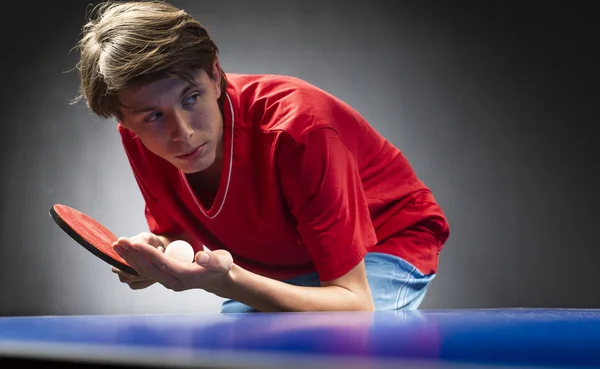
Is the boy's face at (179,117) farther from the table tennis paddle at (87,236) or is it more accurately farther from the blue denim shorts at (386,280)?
the blue denim shorts at (386,280)

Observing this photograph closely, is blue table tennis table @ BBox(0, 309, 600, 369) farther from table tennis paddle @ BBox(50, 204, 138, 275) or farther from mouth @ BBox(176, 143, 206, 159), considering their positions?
mouth @ BBox(176, 143, 206, 159)

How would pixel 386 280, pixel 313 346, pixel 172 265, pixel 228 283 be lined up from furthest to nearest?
pixel 386 280 → pixel 228 283 → pixel 172 265 → pixel 313 346

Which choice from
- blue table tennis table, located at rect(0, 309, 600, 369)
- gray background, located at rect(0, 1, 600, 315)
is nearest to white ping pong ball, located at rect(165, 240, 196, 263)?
blue table tennis table, located at rect(0, 309, 600, 369)

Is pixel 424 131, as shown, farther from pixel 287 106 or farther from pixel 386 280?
pixel 287 106

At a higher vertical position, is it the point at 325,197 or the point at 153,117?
the point at 153,117

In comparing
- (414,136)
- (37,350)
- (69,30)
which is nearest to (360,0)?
(414,136)

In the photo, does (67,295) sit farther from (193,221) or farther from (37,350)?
(37,350)

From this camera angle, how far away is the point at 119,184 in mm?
3080

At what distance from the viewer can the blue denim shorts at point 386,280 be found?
1.42 m

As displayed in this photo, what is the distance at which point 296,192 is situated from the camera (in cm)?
119

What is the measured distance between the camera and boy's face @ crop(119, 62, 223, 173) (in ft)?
3.79

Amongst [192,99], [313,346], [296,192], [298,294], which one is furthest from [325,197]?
[313,346]

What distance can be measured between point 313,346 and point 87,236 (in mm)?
633

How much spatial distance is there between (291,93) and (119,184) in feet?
6.58
